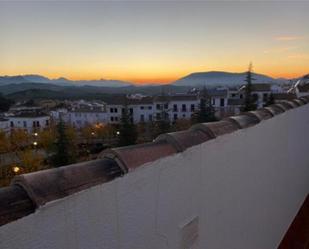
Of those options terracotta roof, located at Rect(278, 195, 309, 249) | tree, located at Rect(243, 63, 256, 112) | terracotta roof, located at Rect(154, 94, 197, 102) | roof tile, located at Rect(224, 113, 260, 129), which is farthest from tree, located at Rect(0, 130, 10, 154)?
roof tile, located at Rect(224, 113, 260, 129)

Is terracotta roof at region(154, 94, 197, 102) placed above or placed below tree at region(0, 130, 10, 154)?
above

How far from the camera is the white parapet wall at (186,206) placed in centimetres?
93

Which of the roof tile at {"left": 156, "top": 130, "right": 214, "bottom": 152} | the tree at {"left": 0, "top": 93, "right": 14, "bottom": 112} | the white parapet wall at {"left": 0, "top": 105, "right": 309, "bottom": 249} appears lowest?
the tree at {"left": 0, "top": 93, "right": 14, "bottom": 112}

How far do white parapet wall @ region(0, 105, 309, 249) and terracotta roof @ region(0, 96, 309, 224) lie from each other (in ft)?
0.08

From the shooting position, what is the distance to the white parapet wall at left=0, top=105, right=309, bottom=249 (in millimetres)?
928

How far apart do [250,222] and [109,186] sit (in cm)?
163

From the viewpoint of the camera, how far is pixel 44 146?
2745cm

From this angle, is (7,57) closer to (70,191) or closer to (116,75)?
(116,75)

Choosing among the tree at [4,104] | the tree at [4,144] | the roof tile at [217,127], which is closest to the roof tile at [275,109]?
the roof tile at [217,127]

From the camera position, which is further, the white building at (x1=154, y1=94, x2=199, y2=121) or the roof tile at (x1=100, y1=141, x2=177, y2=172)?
the white building at (x1=154, y1=94, x2=199, y2=121)

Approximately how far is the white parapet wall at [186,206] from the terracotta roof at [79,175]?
2 centimetres

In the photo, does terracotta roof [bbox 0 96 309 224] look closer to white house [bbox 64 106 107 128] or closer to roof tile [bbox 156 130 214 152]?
roof tile [bbox 156 130 214 152]

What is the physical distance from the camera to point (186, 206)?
1.54m

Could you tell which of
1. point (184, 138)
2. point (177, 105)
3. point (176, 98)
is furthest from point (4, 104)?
point (184, 138)
